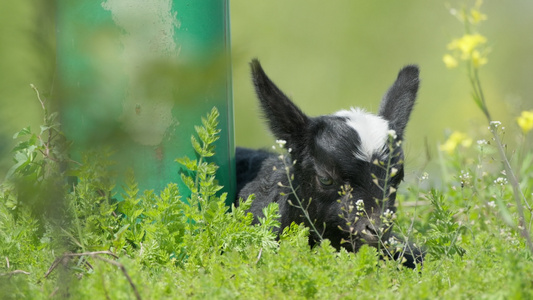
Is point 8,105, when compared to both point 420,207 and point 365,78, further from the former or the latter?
point 365,78

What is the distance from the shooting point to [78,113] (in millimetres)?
1423

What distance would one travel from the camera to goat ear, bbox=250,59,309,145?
14.6 ft

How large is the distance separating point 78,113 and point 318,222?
3123 millimetres

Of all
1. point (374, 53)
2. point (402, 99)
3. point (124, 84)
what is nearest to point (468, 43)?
point (124, 84)

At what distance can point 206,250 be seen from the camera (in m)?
3.71

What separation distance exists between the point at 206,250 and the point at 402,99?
202cm

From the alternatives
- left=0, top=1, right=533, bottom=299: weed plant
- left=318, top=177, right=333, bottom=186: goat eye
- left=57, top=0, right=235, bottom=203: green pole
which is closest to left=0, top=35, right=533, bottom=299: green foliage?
left=0, top=1, right=533, bottom=299: weed plant

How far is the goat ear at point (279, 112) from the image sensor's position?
4.46 metres

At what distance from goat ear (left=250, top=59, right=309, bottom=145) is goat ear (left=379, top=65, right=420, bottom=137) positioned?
2.26 ft

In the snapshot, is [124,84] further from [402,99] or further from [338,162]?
[402,99]

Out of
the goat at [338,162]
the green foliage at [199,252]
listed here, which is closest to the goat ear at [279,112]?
the goat at [338,162]

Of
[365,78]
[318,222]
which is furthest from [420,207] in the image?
[365,78]

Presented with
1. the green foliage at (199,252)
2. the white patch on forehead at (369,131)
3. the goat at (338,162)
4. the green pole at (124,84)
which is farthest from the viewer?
the white patch on forehead at (369,131)

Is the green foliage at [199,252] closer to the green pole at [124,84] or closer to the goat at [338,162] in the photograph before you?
the goat at [338,162]
